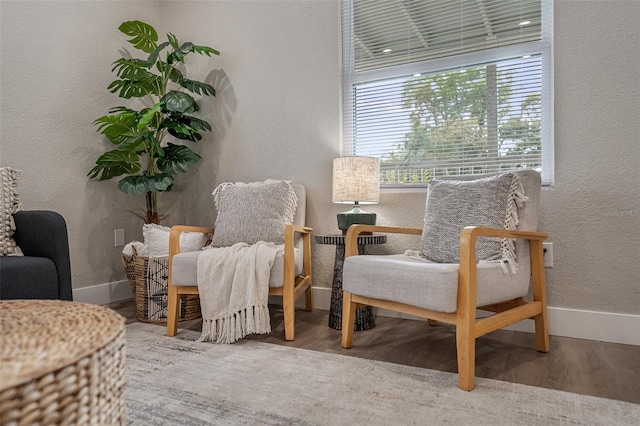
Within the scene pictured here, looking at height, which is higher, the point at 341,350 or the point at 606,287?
the point at 606,287

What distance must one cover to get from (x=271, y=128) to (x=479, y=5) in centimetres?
151

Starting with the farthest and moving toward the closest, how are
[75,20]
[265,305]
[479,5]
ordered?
1. [75,20]
2. [479,5]
3. [265,305]

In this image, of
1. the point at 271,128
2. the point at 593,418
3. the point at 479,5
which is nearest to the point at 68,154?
the point at 271,128

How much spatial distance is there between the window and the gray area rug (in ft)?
4.15

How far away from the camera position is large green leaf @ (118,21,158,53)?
9.75 ft

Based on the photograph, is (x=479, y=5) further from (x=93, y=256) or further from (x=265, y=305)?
(x=93, y=256)

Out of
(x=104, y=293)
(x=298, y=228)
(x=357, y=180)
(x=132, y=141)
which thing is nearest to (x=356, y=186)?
(x=357, y=180)

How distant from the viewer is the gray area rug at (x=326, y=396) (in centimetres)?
133

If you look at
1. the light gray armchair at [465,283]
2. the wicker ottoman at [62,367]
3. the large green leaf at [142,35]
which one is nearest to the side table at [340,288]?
the light gray armchair at [465,283]

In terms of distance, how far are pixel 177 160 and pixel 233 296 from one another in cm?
123

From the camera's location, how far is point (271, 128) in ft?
10.1

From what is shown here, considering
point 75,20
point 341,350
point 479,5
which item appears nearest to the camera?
point 341,350

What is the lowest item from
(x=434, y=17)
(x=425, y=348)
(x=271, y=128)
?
(x=425, y=348)

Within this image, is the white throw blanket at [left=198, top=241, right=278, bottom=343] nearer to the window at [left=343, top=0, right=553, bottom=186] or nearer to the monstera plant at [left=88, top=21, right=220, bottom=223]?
the monstera plant at [left=88, top=21, right=220, bottom=223]
